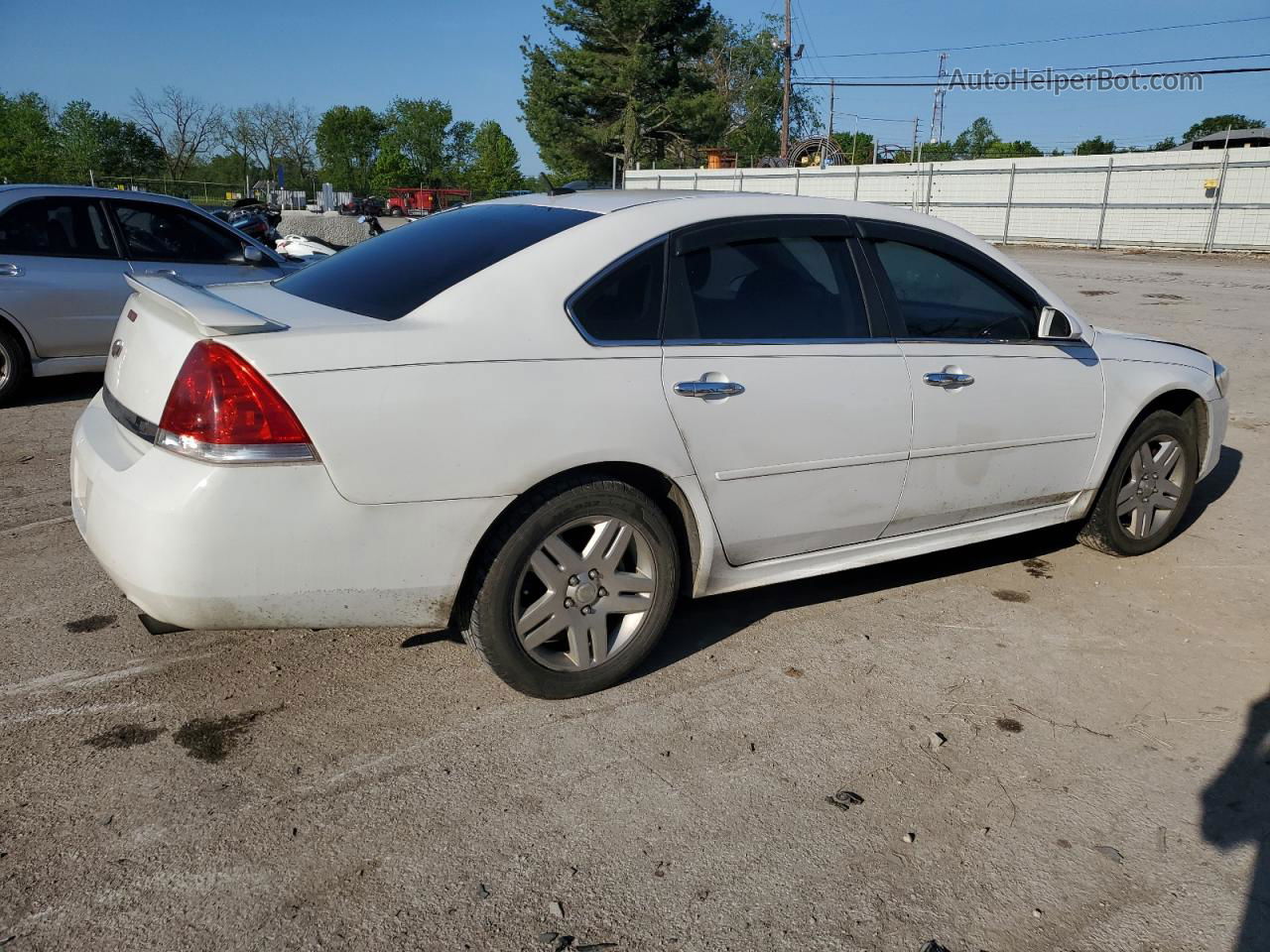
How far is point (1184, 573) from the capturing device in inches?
185

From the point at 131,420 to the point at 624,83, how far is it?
158 feet

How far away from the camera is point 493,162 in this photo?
92.9 metres

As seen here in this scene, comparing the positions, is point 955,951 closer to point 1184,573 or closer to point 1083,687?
point 1083,687

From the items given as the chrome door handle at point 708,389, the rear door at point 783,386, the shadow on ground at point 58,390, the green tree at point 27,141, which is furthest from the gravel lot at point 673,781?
the green tree at point 27,141

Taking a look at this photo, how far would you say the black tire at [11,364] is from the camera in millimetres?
7176

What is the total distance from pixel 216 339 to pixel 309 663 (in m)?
1.27

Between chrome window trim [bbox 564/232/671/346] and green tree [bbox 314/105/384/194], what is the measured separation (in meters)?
104

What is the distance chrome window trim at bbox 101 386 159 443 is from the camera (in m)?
2.83

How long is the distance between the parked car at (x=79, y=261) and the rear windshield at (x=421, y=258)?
353cm

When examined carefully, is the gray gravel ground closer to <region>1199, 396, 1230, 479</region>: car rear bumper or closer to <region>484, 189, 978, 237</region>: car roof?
<region>484, 189, 978, 237</region>: car roof

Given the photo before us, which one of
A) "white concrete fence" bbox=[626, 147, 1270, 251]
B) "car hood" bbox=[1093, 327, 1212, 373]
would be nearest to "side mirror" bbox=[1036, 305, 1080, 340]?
"car hood" bbox=[1093, 327, 1212, 373]

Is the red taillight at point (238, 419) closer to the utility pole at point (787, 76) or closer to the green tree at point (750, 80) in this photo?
the utility pole at point (787, 76)

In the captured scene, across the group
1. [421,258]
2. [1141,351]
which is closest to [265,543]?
[421,258]

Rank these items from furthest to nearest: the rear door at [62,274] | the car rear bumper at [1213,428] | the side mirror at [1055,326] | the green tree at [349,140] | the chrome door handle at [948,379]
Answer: the green tree at [349,140] → the rear door at [62,274] → the car rear bumper at [1213,428] → the side mirror at [1055,326] → the chrome door handle at [948,379]
